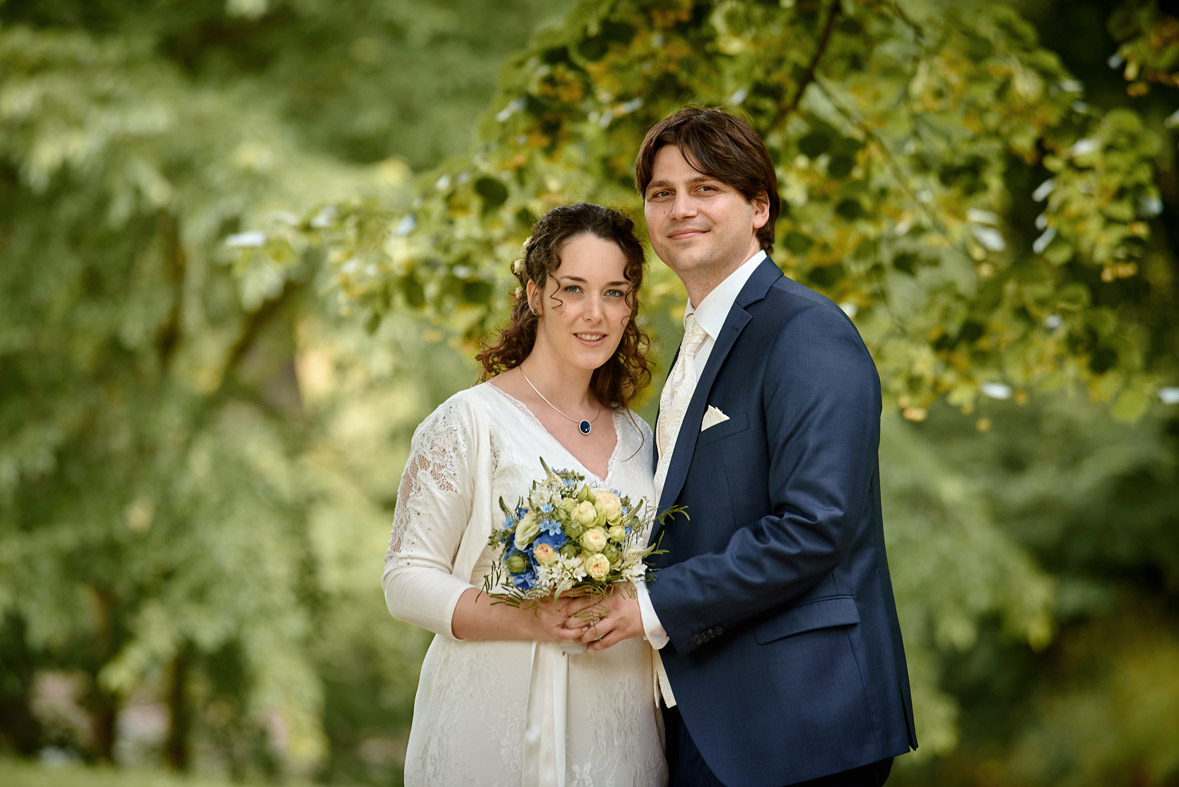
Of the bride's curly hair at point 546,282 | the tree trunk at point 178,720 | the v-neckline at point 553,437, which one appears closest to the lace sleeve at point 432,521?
the v-neckline at point 553,437

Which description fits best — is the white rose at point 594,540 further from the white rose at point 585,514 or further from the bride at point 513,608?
the bride at point 513,608

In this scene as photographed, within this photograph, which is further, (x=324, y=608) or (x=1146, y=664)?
(x=1146, y=664)

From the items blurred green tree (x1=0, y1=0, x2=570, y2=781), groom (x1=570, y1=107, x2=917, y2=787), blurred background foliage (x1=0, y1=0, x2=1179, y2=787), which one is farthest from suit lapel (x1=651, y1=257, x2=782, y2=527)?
blurred green tree (x1=0, y1=0, x2=570, y2=781)

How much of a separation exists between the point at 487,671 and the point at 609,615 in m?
0.43

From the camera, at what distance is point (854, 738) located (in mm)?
2123

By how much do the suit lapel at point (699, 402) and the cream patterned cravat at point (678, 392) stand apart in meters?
0.07

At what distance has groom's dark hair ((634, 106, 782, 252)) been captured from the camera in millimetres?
2404

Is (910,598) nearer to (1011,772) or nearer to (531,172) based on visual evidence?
(1011,772)

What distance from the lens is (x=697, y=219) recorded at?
2410 millimetres

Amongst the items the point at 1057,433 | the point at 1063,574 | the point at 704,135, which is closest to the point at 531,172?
the point at 704,135

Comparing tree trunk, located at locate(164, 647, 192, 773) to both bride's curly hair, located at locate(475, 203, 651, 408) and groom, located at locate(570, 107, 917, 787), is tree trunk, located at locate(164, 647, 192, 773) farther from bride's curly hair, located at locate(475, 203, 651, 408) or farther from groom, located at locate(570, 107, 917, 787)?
groom, located at locate(570, 107, 917, 787)

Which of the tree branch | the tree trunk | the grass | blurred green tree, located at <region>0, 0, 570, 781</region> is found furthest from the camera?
the tree trunk

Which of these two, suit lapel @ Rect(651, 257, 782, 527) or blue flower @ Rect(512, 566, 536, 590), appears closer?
blue flower @ Rect(512, 566, 536, 590)

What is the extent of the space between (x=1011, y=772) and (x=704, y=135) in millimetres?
9618
